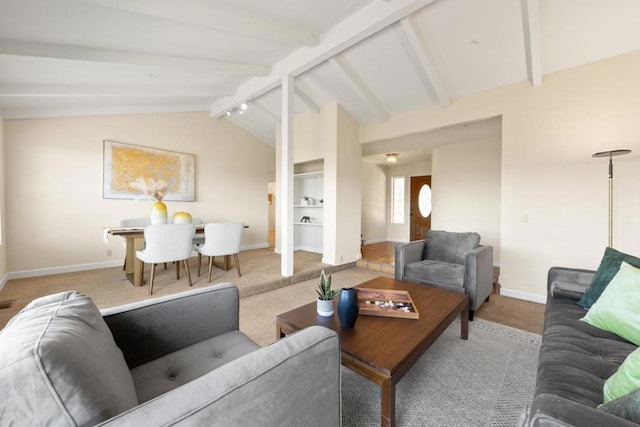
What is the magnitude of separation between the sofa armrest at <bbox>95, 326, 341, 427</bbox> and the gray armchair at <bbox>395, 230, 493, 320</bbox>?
2.22 meters

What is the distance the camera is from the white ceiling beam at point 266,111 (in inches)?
209

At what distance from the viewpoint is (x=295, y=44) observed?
3.23m

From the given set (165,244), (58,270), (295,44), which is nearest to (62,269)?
(58,270)

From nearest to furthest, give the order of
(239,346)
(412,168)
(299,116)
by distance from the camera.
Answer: (239,346)
(299,116)
(412,168)

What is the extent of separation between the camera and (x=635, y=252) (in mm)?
2791

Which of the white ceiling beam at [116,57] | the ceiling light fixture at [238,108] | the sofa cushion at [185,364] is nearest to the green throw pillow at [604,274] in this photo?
the sofa cushion at [185,364]

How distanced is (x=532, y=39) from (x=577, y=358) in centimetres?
309

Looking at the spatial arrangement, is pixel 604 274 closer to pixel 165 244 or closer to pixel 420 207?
pixel 165 244

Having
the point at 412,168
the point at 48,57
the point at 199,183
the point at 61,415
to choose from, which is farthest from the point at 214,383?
the point at 412,168

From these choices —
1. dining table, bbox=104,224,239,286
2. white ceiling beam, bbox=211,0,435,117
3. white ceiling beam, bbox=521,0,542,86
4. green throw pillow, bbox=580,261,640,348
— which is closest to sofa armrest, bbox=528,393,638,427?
green throw pillow, bbox=580,261,640,348

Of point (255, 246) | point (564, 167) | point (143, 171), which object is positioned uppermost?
point (143, 171)

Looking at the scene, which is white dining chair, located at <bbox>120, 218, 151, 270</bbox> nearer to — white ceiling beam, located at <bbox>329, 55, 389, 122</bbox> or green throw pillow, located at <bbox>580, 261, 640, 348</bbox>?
white ceiling beam, located at <bbox>329, 55, 389, 122</bbox>

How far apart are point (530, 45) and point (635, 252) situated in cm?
243

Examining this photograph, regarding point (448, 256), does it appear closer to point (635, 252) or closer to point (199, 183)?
point (635, 252)
